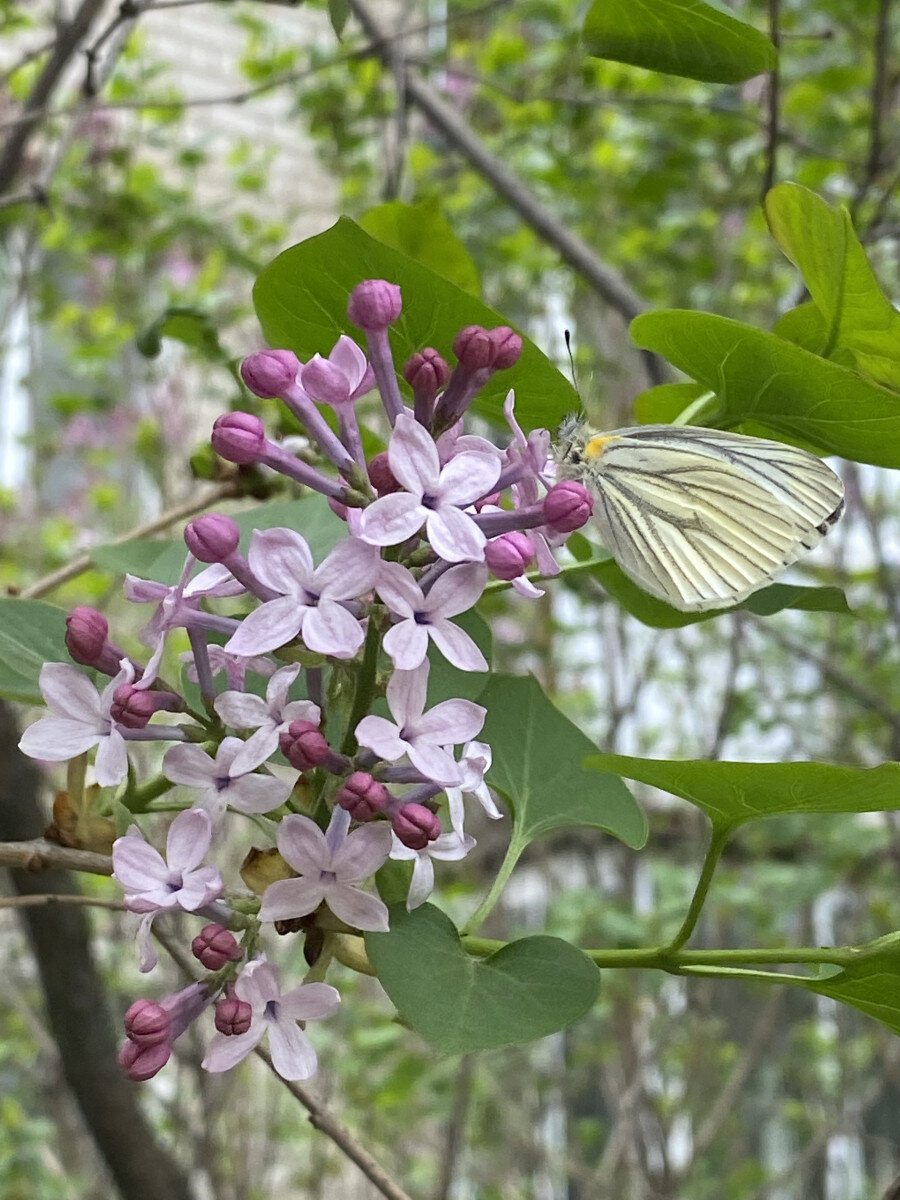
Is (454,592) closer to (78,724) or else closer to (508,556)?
(508,556)

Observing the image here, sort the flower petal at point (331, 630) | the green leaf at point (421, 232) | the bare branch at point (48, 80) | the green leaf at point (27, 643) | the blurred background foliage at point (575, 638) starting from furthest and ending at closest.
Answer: the blurred background foliage at point (575, 638) < the bare branch at point (48, 80) < the green leaf at point (421, 232) < the green leaf at point (27, 643) < the flower petal at point (331, 630)

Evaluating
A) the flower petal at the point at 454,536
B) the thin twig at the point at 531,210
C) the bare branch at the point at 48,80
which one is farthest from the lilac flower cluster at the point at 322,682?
the bare branch at the point at 48,80

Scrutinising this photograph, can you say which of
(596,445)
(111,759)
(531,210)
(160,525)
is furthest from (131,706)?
(531,210)

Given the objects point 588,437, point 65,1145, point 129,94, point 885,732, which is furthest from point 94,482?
point 588,437

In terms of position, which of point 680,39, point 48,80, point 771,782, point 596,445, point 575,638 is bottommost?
point 575,638

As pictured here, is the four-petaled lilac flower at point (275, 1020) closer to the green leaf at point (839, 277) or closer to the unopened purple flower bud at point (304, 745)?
the unopened purple flower bud at point (304, 745)

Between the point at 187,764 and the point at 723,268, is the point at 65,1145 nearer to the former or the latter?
the point at 723,268

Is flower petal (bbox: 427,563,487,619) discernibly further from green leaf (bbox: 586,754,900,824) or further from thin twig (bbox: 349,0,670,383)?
thin twig (bbox: 349,0,670,383)
